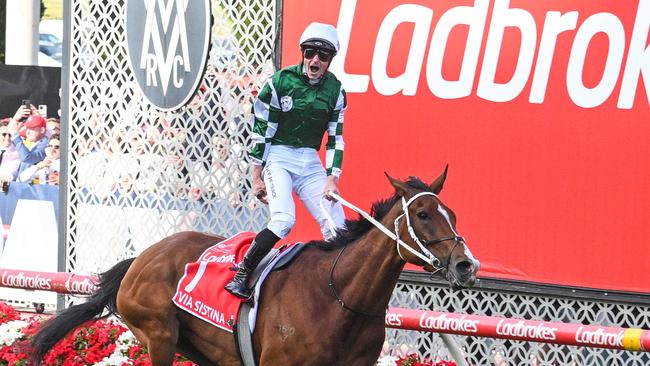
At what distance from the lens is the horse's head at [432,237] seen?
6195 mm

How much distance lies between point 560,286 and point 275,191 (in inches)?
82.7

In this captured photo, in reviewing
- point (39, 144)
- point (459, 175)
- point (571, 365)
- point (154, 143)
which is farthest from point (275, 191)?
point (39, 144)

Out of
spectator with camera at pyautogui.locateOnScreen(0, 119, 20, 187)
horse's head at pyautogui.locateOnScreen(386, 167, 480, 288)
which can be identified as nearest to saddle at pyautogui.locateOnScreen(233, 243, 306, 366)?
horse's head at pyautogui.locateOnScreen(386, 167, 480, 288)

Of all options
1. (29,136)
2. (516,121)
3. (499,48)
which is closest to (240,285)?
(516,121)

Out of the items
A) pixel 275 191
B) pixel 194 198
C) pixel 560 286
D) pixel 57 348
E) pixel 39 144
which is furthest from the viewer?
pixel 39 144

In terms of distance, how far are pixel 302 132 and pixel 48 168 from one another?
19.2 feet

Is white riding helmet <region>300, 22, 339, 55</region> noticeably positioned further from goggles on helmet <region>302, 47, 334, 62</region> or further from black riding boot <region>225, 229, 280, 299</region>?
black riding boot <region>225, 229, 280, 299</region>

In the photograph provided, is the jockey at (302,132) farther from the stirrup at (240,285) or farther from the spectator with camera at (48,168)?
the spectator with camera at (48,168)

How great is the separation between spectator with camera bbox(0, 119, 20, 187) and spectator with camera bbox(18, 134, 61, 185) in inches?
6.0

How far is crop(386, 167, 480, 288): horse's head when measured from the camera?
6.20 meters

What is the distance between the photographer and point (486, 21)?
8.70m

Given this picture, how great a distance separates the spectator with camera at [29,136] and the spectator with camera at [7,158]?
0.06 meters

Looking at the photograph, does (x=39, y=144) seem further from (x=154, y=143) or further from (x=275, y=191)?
(x=275, y=191)

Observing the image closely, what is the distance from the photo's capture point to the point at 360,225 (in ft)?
22.8
